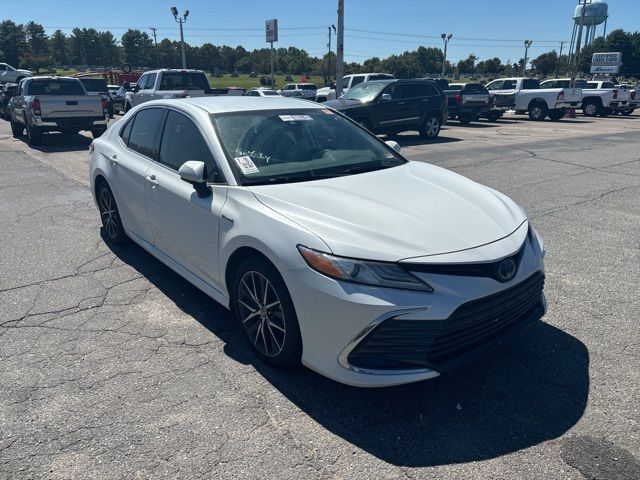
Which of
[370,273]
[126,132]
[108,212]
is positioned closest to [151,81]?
[108,212]

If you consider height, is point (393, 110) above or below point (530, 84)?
below

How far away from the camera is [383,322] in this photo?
2578 millimetres

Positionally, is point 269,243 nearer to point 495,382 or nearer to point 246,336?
point 246,336

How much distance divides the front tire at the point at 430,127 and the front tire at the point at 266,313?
14491mm

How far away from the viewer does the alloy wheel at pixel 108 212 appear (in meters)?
5.37

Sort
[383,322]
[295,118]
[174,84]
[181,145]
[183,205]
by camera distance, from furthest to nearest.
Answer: [174,84] → [295,118] → [181,145] → [183,205] → [383,322]

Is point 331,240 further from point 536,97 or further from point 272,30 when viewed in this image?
point 272,30

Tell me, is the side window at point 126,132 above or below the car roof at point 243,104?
below

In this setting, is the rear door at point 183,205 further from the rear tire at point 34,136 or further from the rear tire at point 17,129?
the rear tire at point 17,129

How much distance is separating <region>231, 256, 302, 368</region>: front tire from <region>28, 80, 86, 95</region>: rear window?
45.9 ft

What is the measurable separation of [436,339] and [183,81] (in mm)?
15971

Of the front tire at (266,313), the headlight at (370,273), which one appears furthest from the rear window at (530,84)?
the headlight at (370,273)

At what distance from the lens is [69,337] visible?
146 inches

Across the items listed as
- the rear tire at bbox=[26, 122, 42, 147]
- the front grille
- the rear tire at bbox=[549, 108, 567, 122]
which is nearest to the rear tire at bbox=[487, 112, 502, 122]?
the rear tire at bbox=[549, 108, 567, 122]
